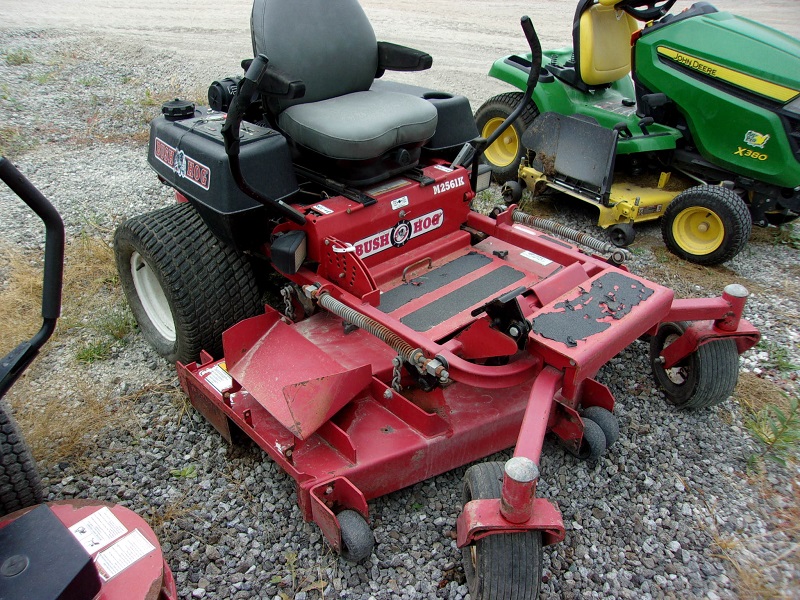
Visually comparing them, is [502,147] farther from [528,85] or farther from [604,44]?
[528,85]

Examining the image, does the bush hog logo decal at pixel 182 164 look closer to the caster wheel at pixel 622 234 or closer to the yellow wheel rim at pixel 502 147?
the caster wheel at pixel 622 234

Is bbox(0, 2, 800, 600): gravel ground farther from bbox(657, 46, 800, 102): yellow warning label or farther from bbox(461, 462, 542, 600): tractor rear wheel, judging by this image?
bbox(657, 46, 800, 102): yellow warning label

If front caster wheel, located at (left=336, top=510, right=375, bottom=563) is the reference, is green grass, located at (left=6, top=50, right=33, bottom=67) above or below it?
below

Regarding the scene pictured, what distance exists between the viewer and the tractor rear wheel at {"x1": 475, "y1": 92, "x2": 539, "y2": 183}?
15.2 feet

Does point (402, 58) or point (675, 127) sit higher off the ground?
point (402, 58)

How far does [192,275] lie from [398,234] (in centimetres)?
86

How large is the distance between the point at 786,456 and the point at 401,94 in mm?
2181

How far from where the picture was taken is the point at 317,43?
290 centimetres

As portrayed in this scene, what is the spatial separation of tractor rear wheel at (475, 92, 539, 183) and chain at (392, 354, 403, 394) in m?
2.73

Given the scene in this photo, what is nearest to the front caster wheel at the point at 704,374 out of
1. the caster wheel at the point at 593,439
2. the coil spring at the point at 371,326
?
the caster wheel at the point at 593,439

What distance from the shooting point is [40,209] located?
58.7 inches

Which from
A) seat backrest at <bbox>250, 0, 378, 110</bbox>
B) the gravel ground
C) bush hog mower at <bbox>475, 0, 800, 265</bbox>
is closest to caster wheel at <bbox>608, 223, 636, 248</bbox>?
bush hog mower at <bbox>475, 0, 800, 265</bbox>

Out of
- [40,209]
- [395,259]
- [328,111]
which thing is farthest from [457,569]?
[328,111]

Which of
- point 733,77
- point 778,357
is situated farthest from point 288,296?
point 733,77
